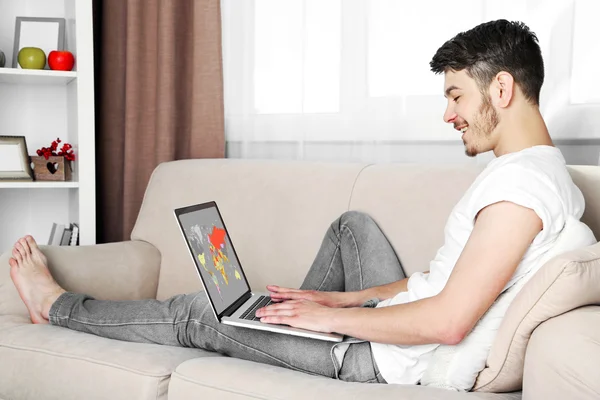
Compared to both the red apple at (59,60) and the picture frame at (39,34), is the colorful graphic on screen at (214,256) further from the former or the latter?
the picture frame at (39,34)

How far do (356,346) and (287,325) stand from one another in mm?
155

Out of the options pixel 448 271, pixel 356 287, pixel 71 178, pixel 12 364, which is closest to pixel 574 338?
pixel 448 271

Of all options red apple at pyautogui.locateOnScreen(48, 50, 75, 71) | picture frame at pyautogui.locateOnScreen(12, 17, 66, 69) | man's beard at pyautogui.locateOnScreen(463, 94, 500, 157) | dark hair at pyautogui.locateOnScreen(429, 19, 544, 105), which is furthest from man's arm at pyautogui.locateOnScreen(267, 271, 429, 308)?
picture frame at pyautogui.locateOnScreen(12, 17, 66, 69)

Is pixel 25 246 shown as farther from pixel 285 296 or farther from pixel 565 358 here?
pixel 565 358

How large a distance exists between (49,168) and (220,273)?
135cm

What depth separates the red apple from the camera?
2.62 m

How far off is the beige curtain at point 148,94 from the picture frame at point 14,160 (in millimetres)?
400

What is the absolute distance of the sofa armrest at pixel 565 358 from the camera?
952mm

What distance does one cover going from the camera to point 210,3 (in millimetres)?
2670

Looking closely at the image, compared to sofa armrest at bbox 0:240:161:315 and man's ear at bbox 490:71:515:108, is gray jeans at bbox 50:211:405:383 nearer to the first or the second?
sofa armrest at bbox 0:240:161:315

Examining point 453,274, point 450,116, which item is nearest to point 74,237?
point 450,116

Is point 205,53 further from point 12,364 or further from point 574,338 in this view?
point 574,338

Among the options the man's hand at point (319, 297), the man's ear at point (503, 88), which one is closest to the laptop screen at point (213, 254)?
the man's hand at point (319, 297)

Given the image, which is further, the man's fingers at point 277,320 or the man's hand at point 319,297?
the man's hand at point 319,297
